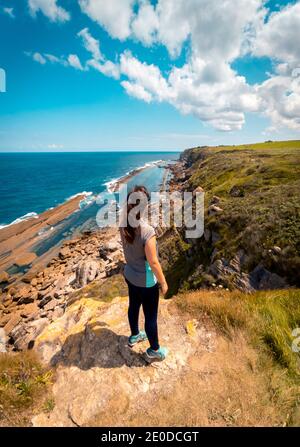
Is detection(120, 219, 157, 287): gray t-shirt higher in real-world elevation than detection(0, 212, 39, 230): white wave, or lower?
higher

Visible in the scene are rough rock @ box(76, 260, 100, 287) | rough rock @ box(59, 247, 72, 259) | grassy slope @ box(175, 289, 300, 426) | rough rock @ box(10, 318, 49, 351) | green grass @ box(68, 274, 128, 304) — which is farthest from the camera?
rough rock @ box(59, 247, 72, 259)

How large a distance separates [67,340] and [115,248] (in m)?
23.7

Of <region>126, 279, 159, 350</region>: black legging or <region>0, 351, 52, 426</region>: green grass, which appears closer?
<region>0, 351, 52, 426</region>: green grass

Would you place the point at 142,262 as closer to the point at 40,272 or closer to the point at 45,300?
the point at 45,300

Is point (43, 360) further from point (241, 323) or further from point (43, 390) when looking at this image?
point (241, 323)

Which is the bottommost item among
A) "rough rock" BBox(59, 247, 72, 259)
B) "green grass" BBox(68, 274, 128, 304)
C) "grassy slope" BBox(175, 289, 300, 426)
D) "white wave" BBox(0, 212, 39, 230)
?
"rough rock" BBox(59, 247, 72, 259)

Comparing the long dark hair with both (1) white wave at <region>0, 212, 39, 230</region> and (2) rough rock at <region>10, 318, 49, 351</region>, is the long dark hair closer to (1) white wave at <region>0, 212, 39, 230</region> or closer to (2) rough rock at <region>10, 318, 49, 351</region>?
(2) rough rock at <region>10, 318, 49, 351</region>

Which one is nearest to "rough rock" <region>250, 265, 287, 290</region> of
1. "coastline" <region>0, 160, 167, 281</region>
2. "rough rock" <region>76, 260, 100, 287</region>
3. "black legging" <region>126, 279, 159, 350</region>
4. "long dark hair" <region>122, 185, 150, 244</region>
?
"black legging" <region>126, 279, 159, 350</region>

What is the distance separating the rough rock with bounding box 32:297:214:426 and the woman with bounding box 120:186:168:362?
0.36 meters

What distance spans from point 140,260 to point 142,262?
0.16ft

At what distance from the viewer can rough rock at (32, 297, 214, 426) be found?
3.76 meters

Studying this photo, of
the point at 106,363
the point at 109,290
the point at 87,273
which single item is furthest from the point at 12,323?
the point at 106,363

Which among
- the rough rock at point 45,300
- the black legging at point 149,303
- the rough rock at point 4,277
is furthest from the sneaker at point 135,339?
the rough rock at point 4,277

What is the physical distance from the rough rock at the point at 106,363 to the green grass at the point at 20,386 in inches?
8.0
